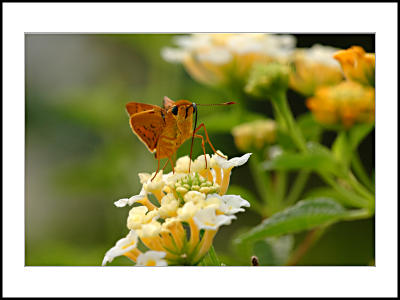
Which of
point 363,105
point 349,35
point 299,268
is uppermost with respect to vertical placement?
→ point 349,35

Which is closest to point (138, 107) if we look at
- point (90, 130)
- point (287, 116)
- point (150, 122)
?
point (150, 122)

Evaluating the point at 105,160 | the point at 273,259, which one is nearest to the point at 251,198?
the point at 273,259

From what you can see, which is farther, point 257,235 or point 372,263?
point 372,263

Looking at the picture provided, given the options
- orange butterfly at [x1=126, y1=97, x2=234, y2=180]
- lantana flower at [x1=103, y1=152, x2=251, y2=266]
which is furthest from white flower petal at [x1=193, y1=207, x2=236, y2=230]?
orange butterfly at [x1=126, y1=97, x2=234, y2=180]

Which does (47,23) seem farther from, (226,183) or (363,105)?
(363,105)

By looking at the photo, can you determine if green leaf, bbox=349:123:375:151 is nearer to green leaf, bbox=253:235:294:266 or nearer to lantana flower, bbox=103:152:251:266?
green leaf, bbox=253:235:294:266

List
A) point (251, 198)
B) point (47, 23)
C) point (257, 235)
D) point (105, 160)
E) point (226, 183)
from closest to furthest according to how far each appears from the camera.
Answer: point (226, 183) → point (257, 235) → point (47, 23) → point (251, 198) → point (105, 160)

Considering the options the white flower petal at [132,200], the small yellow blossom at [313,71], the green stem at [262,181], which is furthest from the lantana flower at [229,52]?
the white flower petal at [132,200]
